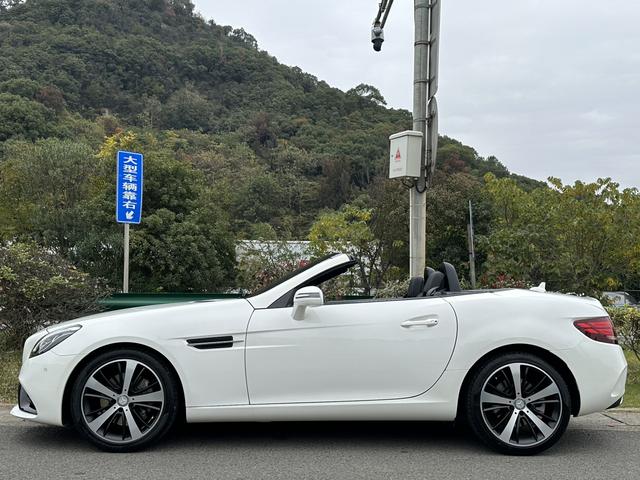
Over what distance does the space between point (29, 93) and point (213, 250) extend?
61950mm

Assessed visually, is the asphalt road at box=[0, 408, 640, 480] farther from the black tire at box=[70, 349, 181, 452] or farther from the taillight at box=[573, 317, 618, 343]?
the taillight at box=[573, 317, 618, 343]

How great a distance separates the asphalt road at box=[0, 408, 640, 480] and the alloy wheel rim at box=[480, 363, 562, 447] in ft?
0.56

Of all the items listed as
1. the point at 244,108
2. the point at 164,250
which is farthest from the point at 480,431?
the point at 244,108

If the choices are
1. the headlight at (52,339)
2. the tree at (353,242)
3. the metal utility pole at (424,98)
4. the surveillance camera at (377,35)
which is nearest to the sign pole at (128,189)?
the surveillance camera at (377,35)

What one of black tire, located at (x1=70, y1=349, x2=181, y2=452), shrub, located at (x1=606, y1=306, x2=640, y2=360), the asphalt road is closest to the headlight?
black tire, located at (x1=70, y1=349, x2=181, y2=452)

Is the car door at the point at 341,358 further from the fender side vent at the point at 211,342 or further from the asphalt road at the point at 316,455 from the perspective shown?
the asphalt road at the point at 316,455

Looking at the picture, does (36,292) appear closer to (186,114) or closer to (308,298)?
(308,298)

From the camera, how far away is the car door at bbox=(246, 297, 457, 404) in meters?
4.25

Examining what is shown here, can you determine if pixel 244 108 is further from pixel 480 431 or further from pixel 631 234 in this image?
pixel 480 431

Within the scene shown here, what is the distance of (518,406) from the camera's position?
4.27 m

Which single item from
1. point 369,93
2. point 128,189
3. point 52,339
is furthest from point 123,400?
point 369,93

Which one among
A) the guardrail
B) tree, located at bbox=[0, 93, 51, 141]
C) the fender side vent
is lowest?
the guardrail

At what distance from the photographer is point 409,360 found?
427cm

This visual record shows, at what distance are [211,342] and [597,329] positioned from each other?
2680mm
